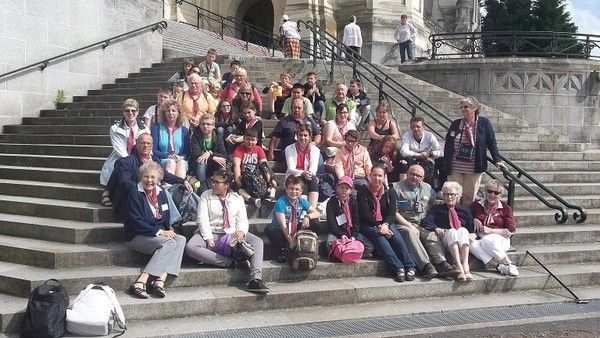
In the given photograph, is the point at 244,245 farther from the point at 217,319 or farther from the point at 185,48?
the point at 185,48

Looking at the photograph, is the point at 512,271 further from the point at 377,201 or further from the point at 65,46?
the point at 65,46

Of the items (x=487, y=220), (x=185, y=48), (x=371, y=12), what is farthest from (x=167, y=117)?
A: (x=371, y=12)

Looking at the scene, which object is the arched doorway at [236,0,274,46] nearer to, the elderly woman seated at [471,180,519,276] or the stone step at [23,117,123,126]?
the stone step at [23,117,123,126]

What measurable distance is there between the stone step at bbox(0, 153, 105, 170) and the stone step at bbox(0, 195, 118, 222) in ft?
3.18

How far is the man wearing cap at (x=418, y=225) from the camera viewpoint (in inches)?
260

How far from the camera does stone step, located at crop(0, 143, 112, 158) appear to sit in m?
8.86

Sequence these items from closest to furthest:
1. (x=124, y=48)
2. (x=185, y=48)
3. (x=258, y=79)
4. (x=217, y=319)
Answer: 1. (x=217, y=319)
2. (x=258, y=79)
3. (x=124, y=48)
4. (x=185, y=48)

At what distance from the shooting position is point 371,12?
22.8 metres

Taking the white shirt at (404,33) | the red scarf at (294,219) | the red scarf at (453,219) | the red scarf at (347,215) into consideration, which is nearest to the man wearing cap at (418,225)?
the red scarf at (453,219)

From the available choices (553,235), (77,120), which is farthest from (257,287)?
(77,120)

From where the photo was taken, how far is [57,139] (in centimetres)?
986

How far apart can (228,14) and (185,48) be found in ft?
43.8

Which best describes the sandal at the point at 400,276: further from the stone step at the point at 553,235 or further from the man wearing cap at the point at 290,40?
the man wearing cap at the point at 290,40

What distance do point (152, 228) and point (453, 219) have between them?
3.42 meters
